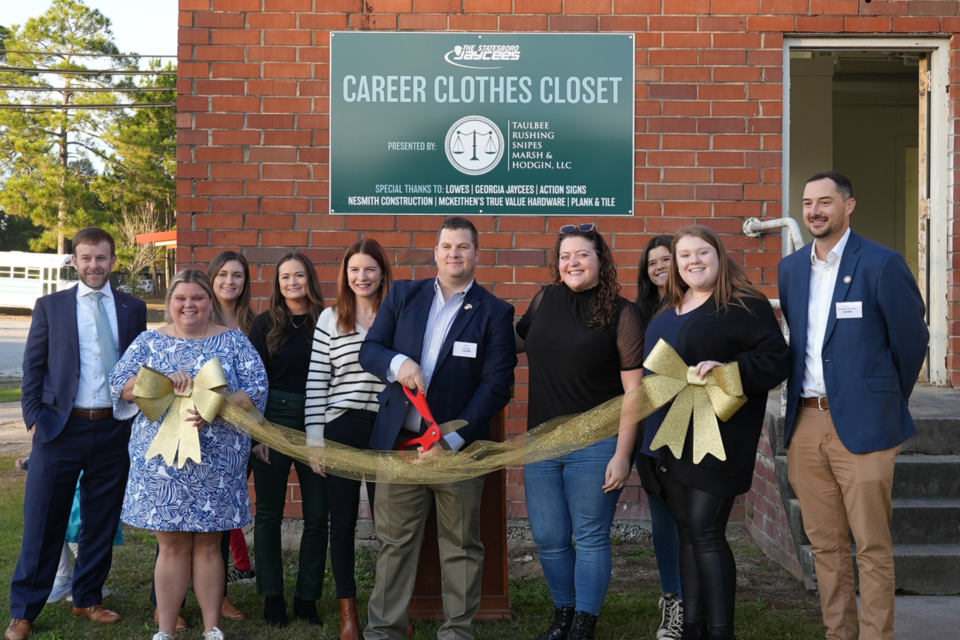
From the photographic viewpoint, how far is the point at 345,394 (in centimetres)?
401

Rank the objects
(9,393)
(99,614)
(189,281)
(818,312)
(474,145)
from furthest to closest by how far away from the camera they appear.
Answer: (9,393) → (474,145) → (99,614) → (189,281) → (818,312)

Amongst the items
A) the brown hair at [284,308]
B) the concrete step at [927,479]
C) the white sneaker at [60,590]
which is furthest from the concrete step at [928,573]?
the white sneaker at [60,590]

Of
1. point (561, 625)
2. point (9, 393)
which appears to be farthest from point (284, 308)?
point (9, 393)

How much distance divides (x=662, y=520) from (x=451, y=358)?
130cm

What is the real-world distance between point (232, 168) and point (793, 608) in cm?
419

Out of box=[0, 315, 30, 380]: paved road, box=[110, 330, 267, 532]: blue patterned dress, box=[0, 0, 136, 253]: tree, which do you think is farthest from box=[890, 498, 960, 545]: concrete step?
box=[0, 0, 136, 253]: tree

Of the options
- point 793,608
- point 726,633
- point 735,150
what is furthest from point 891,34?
point 726,633

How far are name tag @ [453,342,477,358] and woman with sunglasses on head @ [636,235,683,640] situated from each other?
78 centimetres

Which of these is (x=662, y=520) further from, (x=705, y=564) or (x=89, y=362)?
(x=89, y=362)

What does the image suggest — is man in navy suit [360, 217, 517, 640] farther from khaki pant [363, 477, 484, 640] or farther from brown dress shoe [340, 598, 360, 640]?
brown dress shoe [340, 598, 360, 640]

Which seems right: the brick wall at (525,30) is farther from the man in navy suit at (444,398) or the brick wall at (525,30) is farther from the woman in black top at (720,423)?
the woman in black top at (720,423)

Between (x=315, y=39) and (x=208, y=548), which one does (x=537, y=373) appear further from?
(x=315, y=39)

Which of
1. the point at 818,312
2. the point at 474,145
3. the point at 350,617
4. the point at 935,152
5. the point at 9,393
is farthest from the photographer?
the point at 9,393

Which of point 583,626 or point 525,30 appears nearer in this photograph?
point 583,626
